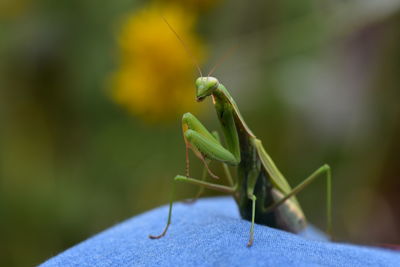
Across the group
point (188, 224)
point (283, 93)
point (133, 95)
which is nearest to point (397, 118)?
point (283, 93)

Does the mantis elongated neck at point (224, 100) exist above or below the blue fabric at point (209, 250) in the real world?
above

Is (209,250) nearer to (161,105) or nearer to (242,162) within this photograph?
(242,162)

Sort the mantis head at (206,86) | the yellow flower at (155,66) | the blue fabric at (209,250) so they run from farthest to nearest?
the yellow flower at (155,66) < the mantis head at (206,86) < the blue fabric at (209,250)

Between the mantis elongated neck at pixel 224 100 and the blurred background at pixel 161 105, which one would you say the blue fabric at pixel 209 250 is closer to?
the mantis elongated neck at pixel 224 100

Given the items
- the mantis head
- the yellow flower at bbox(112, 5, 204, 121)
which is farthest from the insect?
the yellow flower at bbox(112, 5, 204, 121)

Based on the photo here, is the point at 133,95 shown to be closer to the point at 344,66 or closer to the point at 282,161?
the point at 282,161

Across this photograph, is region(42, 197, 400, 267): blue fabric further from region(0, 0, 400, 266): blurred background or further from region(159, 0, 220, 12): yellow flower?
region(159, 0, 220, 12): yellow flower

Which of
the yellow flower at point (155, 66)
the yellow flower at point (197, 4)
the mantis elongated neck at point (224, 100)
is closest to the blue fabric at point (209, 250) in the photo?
the mantis elongated neck at point (224, 100)

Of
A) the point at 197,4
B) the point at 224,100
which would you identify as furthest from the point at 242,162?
the point at 197,4
